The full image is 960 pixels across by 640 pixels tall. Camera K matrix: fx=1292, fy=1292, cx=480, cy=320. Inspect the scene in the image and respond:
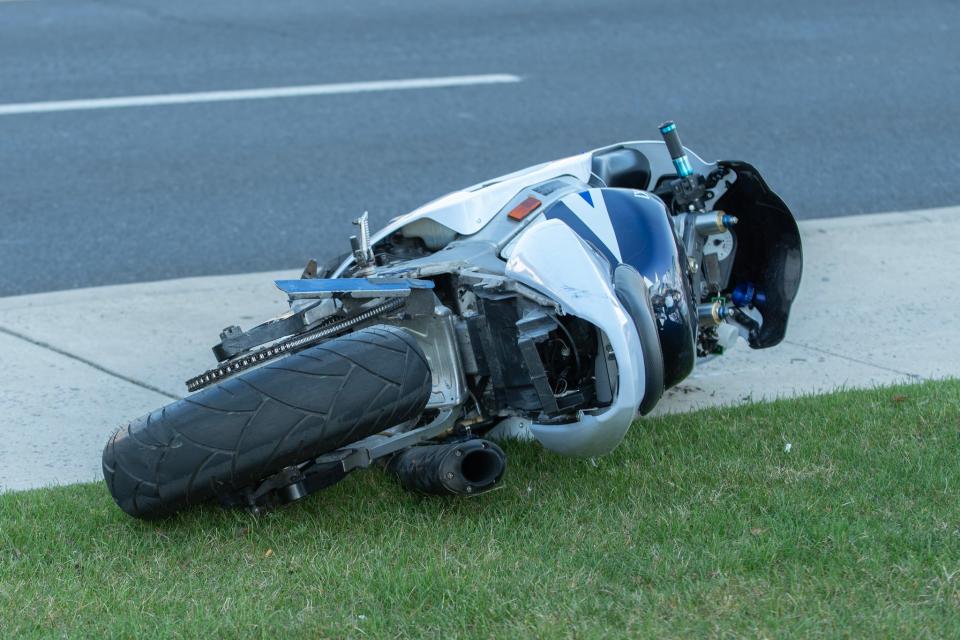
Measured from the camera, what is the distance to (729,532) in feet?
11.3

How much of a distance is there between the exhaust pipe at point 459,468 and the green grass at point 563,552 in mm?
138

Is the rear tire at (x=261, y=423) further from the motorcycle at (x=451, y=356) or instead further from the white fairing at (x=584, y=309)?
the white fairing at (x=584, y=309)

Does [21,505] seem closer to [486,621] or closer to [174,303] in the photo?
[486,621]

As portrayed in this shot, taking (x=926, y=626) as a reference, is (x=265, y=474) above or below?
above

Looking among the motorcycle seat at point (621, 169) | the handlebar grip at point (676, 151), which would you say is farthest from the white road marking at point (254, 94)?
the handlebar grip at point (676, 151)

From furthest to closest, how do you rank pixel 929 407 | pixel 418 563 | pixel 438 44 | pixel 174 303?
1. pixel 438 44
2. pixel 174 303
3. pixel 929 407
4. pixel 418 563

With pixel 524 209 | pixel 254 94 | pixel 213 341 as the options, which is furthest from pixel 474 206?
pixel 254 94

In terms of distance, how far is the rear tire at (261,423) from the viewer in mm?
A: 3305

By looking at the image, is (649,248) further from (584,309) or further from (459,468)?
(459,468)

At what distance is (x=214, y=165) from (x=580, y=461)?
446 centimetres

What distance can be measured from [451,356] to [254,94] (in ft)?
19.3

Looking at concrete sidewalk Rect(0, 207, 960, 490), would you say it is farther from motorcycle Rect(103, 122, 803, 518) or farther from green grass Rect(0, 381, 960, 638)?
motorcycle Rect(103, 122, 803, 518)

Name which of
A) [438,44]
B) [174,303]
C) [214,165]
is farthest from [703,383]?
[438,44]

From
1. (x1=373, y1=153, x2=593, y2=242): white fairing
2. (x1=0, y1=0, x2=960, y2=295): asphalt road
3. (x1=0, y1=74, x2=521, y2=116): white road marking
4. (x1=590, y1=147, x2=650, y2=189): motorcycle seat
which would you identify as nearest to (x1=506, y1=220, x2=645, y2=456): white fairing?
(x1=373, y1=153, x2=593, y2=242): white fairing
